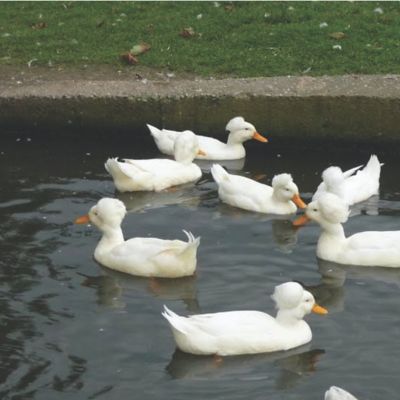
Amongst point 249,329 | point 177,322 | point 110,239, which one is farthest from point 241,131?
point 177,322

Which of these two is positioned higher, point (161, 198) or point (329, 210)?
point (329, 210)

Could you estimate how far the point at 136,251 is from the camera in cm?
870

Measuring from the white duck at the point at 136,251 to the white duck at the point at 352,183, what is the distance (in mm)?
1799

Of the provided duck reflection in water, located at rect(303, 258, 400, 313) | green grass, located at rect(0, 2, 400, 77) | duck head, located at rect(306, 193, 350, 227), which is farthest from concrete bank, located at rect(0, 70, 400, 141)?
duck reflection in water, located at rect(303, 258, 400, 313)

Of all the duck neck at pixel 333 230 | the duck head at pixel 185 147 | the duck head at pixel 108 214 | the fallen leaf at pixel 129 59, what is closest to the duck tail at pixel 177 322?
the duck head at pixel 108 214

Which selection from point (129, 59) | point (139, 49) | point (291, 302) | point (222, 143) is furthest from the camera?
point (139, 49)

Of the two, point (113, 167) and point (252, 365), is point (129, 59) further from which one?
point (252, 365)

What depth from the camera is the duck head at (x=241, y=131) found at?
1114 cm

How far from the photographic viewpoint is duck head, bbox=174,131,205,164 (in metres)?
10.9

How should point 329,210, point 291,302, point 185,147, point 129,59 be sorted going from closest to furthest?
point 291,302 → point 329,210 → point 185,147 → point 129,59

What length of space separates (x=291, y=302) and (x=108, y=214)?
2.09m

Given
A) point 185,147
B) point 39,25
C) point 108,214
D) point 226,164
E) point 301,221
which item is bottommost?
point 226,164

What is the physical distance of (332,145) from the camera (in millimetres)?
11359

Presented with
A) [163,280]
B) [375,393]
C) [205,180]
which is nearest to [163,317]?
[163,280]
